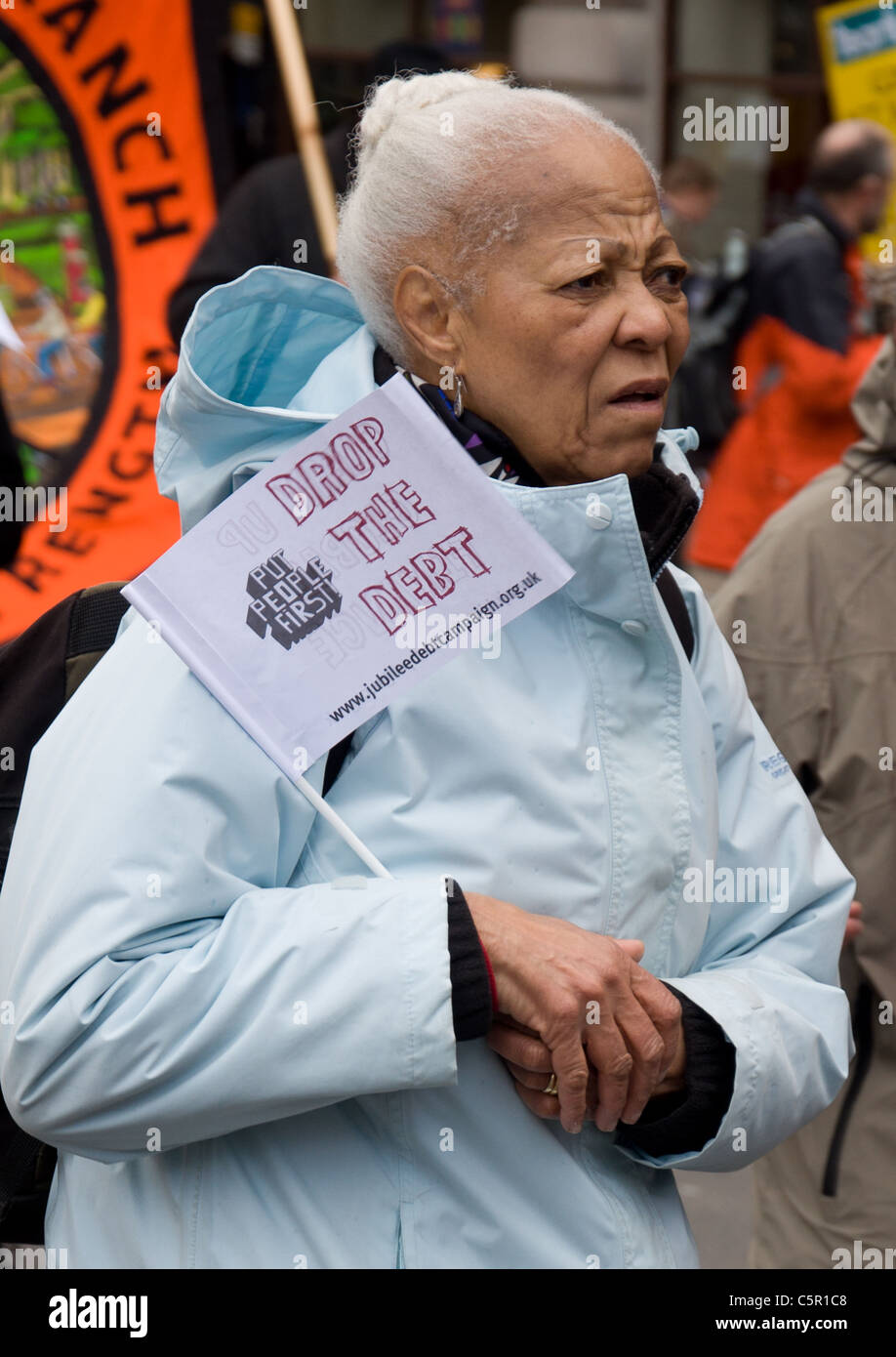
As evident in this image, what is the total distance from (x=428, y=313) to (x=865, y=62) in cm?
551

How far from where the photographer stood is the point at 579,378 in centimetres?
186

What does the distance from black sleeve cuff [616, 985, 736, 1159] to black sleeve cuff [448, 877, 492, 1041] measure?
0.82 ft

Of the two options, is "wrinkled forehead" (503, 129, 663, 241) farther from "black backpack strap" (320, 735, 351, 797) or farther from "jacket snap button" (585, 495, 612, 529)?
"black backpack strap" (320, 735, 351, 797)

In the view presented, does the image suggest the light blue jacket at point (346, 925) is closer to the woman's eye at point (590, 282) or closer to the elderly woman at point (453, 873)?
the elderly woman at point (453, 873)

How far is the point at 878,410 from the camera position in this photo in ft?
9.37

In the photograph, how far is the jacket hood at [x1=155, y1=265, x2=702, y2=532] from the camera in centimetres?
178

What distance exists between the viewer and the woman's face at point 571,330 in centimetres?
185

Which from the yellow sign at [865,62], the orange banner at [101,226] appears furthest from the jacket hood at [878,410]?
the yellow sign at [865,62]

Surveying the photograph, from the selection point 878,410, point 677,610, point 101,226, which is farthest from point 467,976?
point 101,226

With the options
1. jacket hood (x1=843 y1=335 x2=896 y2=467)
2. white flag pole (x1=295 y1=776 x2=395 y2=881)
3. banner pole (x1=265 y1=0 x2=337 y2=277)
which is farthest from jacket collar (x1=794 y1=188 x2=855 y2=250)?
white flag pole (x1=295 y1=776 x2=395 y2=881)

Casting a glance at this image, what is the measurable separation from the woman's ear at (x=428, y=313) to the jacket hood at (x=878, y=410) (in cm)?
117

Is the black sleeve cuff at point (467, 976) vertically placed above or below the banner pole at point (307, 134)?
below
